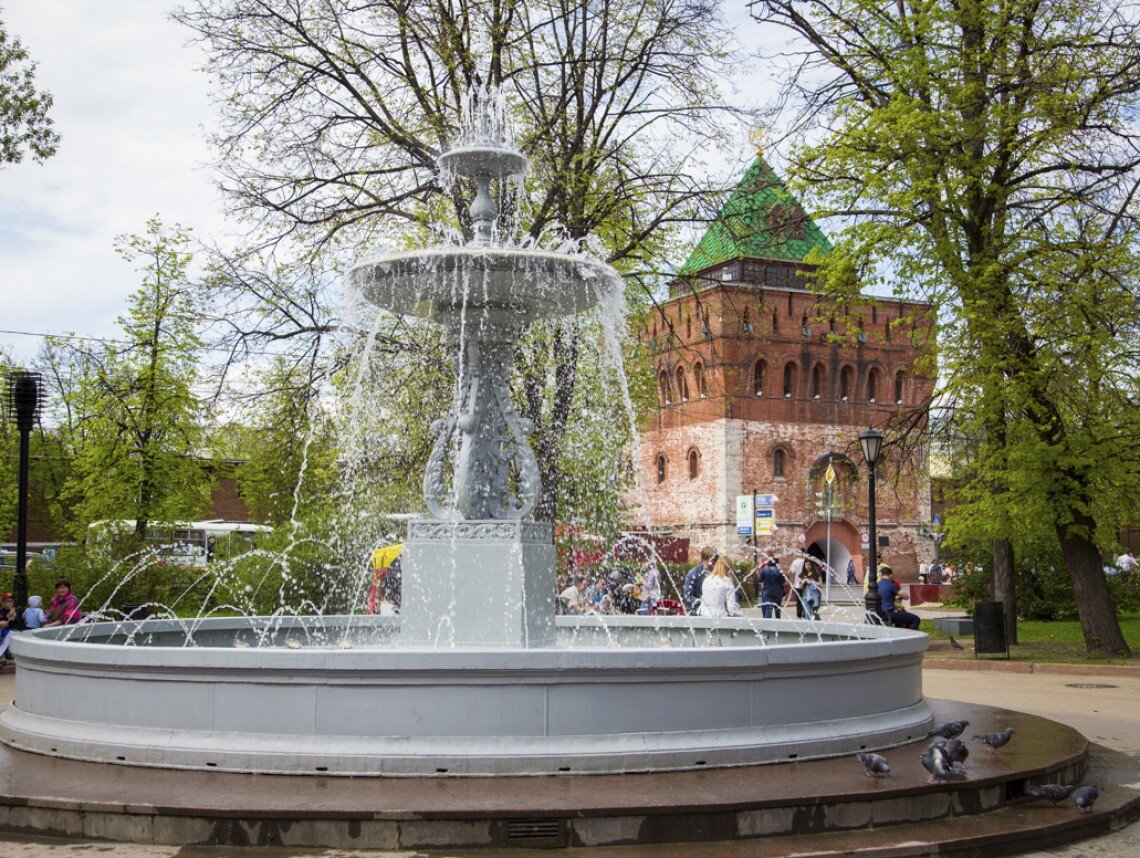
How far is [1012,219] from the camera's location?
21875mm

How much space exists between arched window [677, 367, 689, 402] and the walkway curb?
117 feet

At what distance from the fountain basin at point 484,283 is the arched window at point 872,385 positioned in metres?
47.3

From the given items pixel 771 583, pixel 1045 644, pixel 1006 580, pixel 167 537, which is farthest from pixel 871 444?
pixel 167 537

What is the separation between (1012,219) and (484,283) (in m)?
14.4

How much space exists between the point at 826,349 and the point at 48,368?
108 ft

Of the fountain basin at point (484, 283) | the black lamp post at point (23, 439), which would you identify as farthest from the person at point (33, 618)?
the fountain basin at point (484, 283)

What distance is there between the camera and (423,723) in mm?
7395

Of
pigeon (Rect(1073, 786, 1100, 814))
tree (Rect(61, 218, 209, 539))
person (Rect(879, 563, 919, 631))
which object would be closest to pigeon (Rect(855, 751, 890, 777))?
pigeon (Rect(1073, 786, 1100, 814))

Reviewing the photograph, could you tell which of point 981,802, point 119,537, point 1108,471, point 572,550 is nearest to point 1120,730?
point 981,802

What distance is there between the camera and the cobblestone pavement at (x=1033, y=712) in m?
6.35

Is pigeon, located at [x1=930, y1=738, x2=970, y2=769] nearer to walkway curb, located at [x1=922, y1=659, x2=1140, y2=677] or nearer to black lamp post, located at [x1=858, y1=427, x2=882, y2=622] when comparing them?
black lamp post, located at [x1=858, y1=427, x2=882, y2=622]

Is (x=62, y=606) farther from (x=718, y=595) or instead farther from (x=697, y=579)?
(x=697, y=579)

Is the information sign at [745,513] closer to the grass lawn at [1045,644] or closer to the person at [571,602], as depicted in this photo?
the grass lawn at [1045,644]

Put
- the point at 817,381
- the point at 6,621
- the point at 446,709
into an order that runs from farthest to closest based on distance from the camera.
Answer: the point at 817,381 → the point at 6,621 → the point at 446,709
